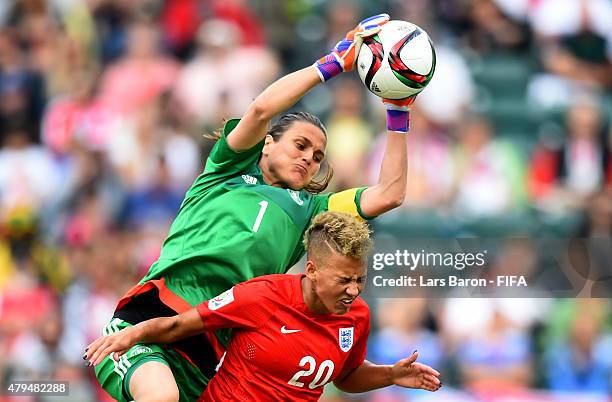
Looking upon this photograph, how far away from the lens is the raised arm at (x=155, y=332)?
4676 millimetres

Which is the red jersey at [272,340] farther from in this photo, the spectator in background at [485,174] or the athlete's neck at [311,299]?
the spectator in background at [485,174]

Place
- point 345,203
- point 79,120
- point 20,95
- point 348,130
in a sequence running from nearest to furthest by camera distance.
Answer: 1. point 345,203
2. point 348,130
3. point 79,120
4. point 20,95

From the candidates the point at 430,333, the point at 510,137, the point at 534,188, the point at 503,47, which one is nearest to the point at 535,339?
the point at 430,333

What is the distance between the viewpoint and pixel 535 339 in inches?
345

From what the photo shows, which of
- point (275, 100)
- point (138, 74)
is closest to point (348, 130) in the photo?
point (138, 74)

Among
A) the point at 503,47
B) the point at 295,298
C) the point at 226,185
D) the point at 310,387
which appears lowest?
the point at 310,387

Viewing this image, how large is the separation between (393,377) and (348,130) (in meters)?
5.37

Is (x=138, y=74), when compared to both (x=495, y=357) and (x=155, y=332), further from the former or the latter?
(x=155, y=332)

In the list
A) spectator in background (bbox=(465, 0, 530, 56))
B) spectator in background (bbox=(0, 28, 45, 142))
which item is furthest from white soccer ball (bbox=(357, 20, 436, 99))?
spectator in background (bbox=(0, 28, 45, 142))

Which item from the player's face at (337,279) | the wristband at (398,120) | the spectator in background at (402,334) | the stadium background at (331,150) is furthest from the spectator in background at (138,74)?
the player's face at (337,279)

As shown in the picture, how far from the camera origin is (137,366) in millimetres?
4867

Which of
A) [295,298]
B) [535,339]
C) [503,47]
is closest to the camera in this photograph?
[295,298]

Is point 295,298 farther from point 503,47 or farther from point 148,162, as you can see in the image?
point 503,47

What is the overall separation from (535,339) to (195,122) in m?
3.70
